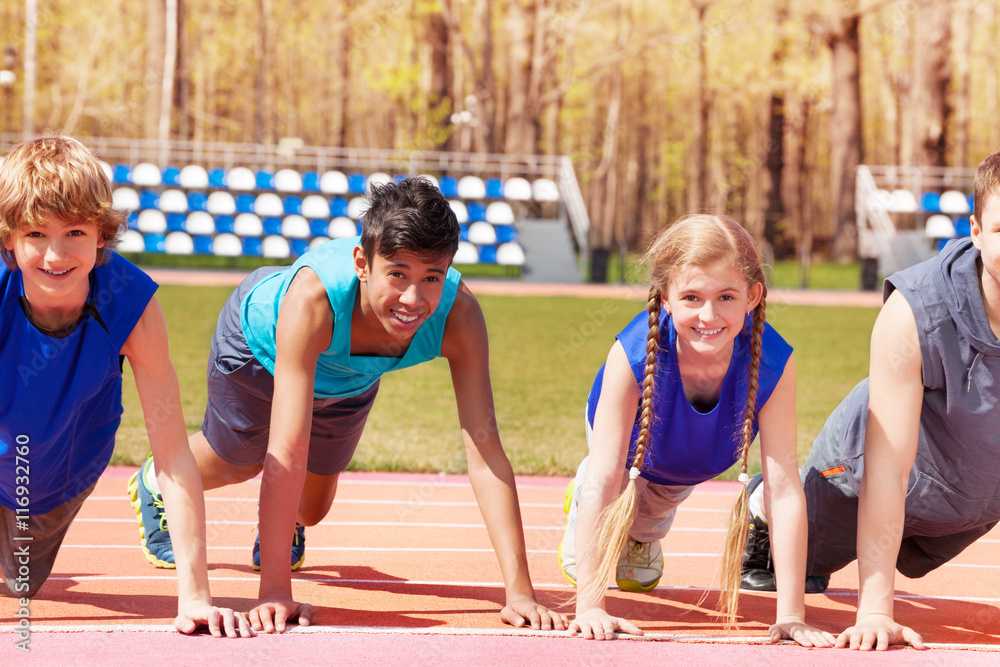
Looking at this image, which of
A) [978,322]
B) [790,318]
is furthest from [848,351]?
[978,322]

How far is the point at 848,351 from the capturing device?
1239cm

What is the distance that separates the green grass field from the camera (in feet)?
21.7

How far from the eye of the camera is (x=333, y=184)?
2358 centimetres

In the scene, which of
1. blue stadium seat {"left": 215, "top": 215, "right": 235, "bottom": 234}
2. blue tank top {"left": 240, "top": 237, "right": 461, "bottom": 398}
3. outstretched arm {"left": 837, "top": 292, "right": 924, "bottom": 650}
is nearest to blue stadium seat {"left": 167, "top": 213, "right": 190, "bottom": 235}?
blue stadium seat {"left": 215, "top": 215, "right": 235, "bottom": 234}

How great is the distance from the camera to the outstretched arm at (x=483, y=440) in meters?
3.19

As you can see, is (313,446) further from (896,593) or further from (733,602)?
(896,593)

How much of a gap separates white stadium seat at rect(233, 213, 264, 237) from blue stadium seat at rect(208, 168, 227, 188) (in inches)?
67.3

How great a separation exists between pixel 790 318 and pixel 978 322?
45.0 feet

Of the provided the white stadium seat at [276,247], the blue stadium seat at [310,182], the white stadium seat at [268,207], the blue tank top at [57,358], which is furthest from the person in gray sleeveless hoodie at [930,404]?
the blue stadium seat at [310,182]

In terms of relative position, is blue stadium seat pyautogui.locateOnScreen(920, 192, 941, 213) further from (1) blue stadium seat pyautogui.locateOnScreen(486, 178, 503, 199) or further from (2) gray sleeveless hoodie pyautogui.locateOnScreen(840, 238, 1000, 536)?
(2) gray sleeveless hoodie pyautogui.locateOnScreen(840, 238, 1000, 536)

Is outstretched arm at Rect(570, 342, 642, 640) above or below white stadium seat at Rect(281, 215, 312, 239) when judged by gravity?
below

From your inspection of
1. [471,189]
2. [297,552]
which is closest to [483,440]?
[297,552]

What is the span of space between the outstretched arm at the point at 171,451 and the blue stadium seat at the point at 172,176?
21.8 metres

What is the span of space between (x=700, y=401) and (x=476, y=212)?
2022 cm
